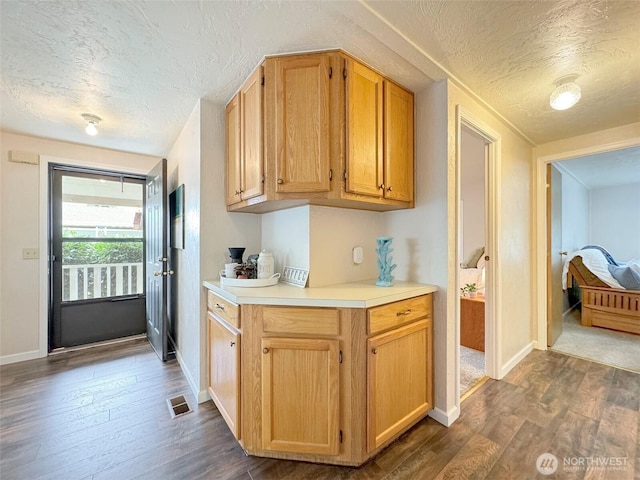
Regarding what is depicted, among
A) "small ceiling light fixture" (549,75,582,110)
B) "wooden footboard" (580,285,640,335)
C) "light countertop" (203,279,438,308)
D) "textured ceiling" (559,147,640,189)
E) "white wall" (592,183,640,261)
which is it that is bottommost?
"wooden footboard" (580,285,640,335)

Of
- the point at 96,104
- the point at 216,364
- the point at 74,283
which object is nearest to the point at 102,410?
the point at 216,364

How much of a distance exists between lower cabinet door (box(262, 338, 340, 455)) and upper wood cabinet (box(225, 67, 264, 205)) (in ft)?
3.10

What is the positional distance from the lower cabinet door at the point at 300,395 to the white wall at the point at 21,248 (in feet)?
9.90

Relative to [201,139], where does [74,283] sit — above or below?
below

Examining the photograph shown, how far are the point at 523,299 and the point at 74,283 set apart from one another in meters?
5.02

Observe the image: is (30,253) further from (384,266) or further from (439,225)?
(439,225)

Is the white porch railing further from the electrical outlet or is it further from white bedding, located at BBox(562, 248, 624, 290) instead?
white bedding, located at BBox(562, 248, 624, 290)

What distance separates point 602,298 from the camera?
356cm

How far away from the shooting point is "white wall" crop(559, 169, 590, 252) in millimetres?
4217

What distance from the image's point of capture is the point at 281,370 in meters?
1.39

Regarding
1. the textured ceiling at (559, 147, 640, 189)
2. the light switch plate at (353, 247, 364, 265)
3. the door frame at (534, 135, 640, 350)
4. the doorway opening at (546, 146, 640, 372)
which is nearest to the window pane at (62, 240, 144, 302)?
the light switch plate at (353, 247, 364, 265)

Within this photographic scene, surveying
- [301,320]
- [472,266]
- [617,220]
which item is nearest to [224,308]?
[301,320]

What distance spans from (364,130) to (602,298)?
4.33 meters

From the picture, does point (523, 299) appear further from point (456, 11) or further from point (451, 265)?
point (456, 11)
